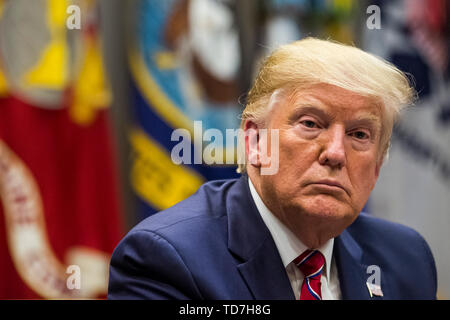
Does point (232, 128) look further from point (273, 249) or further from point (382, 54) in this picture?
point (382, 54)

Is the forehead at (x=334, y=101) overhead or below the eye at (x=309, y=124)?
overhead

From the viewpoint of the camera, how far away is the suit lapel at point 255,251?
4.15 ft

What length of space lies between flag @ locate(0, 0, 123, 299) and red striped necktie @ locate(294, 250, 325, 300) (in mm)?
1142

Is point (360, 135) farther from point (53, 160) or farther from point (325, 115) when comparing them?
point (53, 160)

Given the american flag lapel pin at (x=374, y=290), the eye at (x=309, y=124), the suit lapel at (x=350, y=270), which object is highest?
the eye at (x=309, y=124)

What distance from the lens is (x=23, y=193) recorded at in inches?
95.2

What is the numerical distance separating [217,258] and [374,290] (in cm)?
41

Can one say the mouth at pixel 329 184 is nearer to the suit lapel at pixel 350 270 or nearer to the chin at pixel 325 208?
the chin at pixel 325 208

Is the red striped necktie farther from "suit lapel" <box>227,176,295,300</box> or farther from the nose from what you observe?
the nose

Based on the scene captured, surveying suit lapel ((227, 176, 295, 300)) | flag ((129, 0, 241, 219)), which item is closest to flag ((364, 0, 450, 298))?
flag ((129, 0, 241, 219))

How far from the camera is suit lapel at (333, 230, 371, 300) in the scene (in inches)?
54.5
